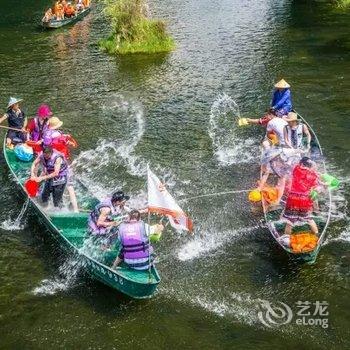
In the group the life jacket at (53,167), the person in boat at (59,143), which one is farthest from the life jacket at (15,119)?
the life jacket at (53,167)

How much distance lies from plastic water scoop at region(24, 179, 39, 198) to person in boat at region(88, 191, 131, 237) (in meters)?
2.78

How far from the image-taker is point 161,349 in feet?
35.3

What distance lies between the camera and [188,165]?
59.3ft

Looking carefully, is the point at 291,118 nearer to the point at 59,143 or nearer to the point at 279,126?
the point at 279,126

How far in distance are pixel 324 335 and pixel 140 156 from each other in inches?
385

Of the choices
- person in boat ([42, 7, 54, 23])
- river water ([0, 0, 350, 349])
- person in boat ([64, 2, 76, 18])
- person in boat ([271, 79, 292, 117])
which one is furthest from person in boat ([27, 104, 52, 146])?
person in boat ([64, 2, 76, 18])

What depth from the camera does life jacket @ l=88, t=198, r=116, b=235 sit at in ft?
41.3

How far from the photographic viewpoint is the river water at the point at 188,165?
1141 cm

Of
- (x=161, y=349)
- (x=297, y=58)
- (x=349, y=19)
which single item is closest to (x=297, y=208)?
(x=161, y=349)

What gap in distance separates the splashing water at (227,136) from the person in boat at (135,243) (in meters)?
7.06

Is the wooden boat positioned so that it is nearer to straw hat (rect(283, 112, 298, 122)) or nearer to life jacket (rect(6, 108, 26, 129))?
life jacket (rect(6, 108, 26, 129))

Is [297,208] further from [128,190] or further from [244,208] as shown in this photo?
[128,190]

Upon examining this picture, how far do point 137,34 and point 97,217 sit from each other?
18883mm

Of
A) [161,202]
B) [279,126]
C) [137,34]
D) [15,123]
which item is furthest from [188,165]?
[137,34]
